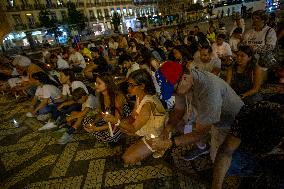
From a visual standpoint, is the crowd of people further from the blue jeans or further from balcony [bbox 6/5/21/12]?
balcony [bbox 6/5/21/12]

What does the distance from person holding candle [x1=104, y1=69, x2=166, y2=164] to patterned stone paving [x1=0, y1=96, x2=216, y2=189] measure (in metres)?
0.37

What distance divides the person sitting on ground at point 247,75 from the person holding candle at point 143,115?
143cm

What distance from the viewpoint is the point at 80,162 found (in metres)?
4.38

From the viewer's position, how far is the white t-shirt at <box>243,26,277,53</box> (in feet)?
Result: 16.0

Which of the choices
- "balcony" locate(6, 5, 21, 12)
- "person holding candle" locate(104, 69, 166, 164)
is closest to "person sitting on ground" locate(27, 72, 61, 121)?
"person holding candle" locate(104, 69, 166, 164)

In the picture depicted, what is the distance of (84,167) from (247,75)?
10.8 feet

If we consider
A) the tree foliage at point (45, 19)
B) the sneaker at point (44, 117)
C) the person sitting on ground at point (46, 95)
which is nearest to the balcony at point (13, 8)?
the tree foliage at point (45, 19)

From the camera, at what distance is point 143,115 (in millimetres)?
3213

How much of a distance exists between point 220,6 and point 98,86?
36162mm

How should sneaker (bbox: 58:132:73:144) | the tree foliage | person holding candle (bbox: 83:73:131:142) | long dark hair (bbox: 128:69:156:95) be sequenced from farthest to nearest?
the tree foliage
sneaker (bbox: 58:132:73:144)
person holding candle (bbox: 83:73:131:142)
long dark hair (bbox: 128:69:156:95)

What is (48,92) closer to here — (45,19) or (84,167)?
(84,167)

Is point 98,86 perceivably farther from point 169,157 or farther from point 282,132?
point 282,132

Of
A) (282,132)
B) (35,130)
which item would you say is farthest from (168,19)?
(282,132)

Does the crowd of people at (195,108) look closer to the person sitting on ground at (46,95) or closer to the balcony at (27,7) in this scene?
the person sitting on ground at (46,95)
